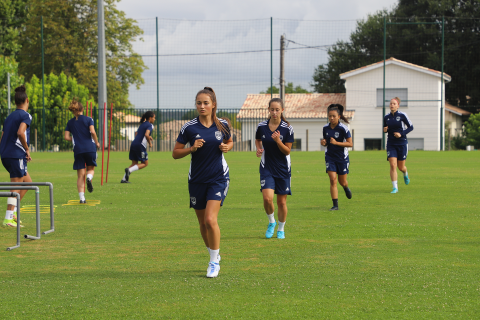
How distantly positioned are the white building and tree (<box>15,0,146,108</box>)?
1823 centimetres

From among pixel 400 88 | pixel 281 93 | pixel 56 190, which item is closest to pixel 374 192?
pixel 56 190

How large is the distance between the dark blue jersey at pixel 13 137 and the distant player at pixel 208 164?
3710mm

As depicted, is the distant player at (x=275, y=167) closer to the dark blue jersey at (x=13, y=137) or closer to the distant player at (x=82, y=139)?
the dark blue jersey at (x=13, y=137)

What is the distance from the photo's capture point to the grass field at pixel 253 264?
4.38 metres

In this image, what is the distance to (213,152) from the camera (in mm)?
5605

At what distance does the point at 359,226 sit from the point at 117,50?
1692 inches

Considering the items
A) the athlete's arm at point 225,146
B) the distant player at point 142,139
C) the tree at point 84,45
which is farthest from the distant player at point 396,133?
the tree at point 84,45

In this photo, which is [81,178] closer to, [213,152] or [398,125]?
[213,152]

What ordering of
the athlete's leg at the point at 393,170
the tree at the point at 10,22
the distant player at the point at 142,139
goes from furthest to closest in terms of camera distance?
the tree at the point at 10,22
the distant player at the point at 142,139
the athlete's leg at the point at 393,170

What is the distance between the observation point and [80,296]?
4715 millimetres

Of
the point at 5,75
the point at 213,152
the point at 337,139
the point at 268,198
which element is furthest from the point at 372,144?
the point at 213,152

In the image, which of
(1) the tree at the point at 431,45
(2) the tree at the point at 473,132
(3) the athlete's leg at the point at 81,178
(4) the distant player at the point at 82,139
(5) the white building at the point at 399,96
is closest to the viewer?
(4) the distant player at the point at 82,139

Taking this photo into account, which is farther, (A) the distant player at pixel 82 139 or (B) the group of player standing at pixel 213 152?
(A) the distant player at pixel 82 139

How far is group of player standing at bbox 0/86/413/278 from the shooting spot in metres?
5.58
